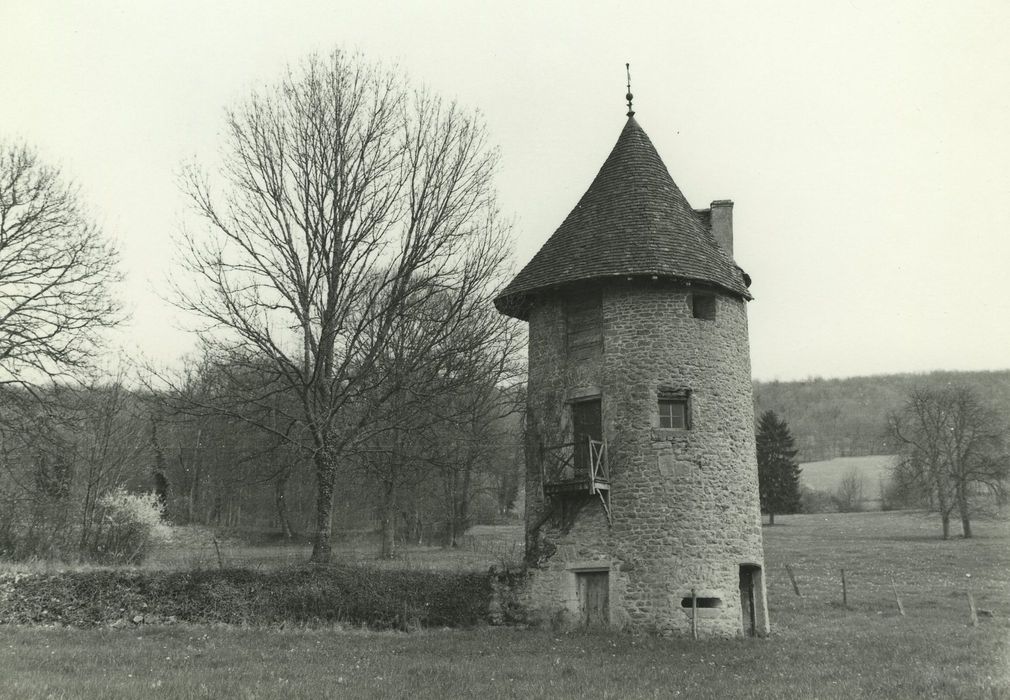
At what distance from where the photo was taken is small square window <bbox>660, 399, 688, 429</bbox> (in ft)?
60.4

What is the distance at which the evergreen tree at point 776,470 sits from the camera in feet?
201

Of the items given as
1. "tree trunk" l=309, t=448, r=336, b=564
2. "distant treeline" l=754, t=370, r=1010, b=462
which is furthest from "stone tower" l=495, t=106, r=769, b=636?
"distant treeline" l=754, t=370, r=1010, b=462

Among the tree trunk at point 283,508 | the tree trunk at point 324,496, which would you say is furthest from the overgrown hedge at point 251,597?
the tree trunk at point 283,508

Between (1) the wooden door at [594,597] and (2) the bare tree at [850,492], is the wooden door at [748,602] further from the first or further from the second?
(2) the bare tree at [850,492]

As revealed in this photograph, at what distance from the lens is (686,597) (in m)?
17.3

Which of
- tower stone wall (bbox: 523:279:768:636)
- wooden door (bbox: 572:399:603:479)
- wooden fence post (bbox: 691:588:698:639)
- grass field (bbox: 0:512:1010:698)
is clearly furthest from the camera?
wooden door (bbox: 572:399:603:479)

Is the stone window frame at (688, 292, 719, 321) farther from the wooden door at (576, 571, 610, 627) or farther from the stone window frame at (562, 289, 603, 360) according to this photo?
the wooden door at (576, 571, 610, 627)

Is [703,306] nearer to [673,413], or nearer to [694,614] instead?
[673,413]

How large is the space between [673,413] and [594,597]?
4.43 metres

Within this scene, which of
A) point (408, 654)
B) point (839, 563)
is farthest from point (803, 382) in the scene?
point (408, 654)

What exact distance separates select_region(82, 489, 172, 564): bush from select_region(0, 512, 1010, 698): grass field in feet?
30.0

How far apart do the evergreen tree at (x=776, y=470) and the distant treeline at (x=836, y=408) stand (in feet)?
80.3

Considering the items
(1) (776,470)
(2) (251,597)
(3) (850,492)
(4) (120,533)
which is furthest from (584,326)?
(3) (850,492)

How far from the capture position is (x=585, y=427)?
62.3 ft
